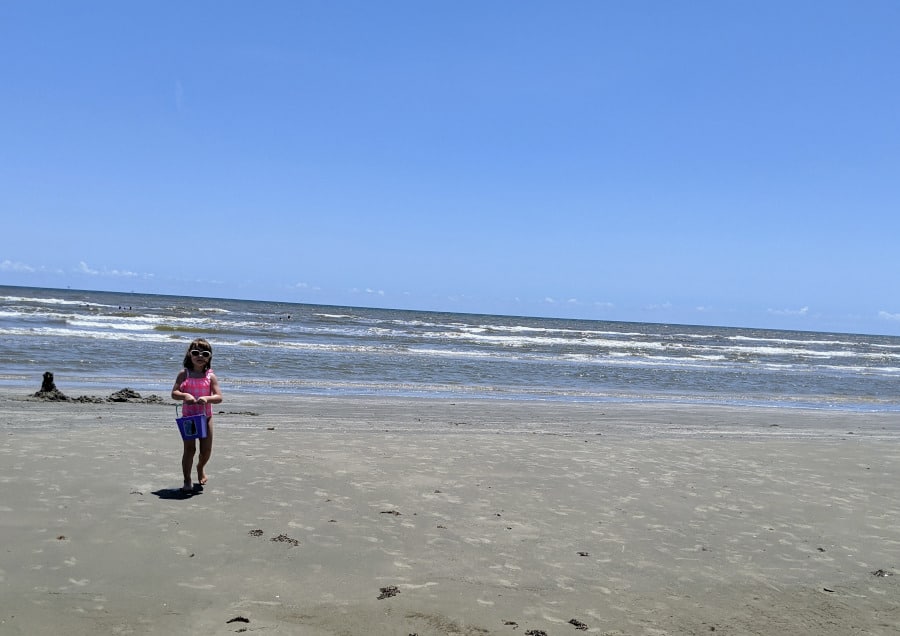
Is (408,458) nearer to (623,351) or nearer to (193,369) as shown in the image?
(193,369)

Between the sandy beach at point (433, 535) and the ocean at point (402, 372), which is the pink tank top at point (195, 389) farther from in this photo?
the ocean at point (402, 372)

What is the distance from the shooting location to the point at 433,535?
5.73m

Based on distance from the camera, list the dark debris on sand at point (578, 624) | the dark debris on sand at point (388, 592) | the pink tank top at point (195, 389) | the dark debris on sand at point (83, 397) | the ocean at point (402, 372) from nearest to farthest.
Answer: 1. the dark debris on sand at point (578, 624)
2. the dark debris on sand at point (388, 592)
3. the pink tank top at point (195, 389)
4. the dark debris on sand at point (83, 397)
5. the ocean at point (402, 372)

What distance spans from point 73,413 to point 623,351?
3571 centimetres

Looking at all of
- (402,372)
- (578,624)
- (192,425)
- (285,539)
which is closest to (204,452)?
(192,425)

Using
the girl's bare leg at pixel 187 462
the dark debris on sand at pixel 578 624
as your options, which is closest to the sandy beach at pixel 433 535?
the dark debris on sand at pixel 578 624

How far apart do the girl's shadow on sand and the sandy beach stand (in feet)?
0.20

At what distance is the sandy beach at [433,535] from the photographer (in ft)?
14.1

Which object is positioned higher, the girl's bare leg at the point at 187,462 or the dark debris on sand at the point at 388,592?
the girl's bare leg at the point at 187,462

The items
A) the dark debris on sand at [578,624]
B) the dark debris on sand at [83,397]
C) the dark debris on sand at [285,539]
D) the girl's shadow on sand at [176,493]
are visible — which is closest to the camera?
the dark debris on sand at [578,624]

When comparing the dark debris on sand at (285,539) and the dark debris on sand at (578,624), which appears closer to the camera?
the dark debris on sand at (578,624)

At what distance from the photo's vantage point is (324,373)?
20672 millimetres

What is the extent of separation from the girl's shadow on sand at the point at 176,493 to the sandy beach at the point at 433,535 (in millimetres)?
62

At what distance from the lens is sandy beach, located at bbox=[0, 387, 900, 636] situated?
430 centimetres
